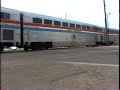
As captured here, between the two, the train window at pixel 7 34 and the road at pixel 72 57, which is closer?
the road at pixel 72 57

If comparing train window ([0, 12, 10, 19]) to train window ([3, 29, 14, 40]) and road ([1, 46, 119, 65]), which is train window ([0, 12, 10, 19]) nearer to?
train window ([3, 29, 14, 40])

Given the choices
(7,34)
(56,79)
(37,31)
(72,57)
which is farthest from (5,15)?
(56,79)

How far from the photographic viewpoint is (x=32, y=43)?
3672 cm

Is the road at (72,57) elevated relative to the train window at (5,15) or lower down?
lower down

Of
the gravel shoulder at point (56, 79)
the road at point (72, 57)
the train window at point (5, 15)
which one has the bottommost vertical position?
the gravel shoulder at point (56, 79)

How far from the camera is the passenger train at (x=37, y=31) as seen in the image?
1265 inches

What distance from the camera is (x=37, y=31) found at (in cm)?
3681

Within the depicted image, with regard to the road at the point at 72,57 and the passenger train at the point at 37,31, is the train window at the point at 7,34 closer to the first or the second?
the passenger train at the point at 37,31

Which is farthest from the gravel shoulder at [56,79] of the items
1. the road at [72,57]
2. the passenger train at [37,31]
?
the passenger train at [37,31]

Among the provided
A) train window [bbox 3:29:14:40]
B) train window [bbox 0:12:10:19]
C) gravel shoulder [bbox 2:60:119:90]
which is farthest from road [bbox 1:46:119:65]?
gravel shoulder [bbox 2:60:119:90]

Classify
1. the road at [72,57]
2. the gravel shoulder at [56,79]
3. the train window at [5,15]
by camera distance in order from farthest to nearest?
the train window at [5,15]
the road at [72,57]
the gravel shoulder at [56,79]

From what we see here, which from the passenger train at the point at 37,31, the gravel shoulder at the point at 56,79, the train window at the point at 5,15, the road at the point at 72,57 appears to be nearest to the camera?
the gravel shoulder at the point at 56,79

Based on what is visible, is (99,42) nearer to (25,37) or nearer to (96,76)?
(25,37)

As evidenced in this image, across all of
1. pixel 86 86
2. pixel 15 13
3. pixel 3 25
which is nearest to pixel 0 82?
pixel 86 86
